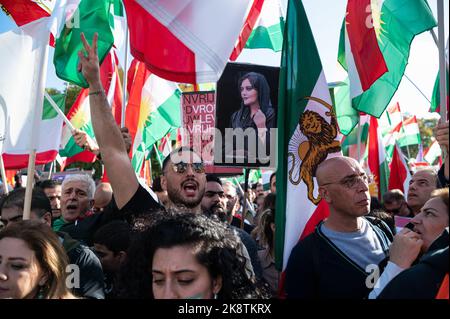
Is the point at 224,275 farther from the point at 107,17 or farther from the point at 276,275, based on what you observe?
the point at 107,17

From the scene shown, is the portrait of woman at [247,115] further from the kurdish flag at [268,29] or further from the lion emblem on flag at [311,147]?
the kurdish flag at [268,29]

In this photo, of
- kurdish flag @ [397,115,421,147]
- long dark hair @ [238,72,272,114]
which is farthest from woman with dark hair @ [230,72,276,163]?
kurdish flag @ [397,115,421,147]

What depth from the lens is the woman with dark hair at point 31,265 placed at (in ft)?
8.96

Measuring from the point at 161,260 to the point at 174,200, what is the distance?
1604 mm

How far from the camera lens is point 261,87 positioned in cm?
537

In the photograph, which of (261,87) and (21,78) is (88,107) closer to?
(21,78)

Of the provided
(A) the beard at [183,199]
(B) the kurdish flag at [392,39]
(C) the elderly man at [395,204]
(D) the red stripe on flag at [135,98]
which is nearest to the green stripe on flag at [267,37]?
(D) the red stripe on flag at [135,98]

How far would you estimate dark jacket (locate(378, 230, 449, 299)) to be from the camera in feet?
7.63

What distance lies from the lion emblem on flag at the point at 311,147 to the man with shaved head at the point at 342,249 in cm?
22

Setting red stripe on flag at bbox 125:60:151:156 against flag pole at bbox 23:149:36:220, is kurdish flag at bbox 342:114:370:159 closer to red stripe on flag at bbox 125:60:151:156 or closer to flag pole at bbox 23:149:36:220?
red stripe on flag at bbox 125:60:151:156

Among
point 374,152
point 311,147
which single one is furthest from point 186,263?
point 374,152

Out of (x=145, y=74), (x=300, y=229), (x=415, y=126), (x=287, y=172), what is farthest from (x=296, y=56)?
(x=415, y=126)

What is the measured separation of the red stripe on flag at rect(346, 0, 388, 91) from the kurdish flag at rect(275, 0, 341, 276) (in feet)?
3.98

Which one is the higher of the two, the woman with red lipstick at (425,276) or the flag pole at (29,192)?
the flag pole at (29,192)
